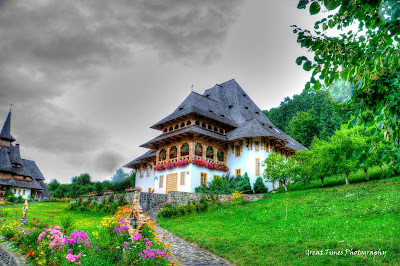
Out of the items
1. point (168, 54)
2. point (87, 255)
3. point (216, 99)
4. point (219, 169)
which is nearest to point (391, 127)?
point (87, 255)

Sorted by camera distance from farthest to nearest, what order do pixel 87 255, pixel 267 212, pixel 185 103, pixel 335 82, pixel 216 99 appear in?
pixel 216 99
pixel 185 103
pixel 267 212
pixel 87 255
pixel 335 82

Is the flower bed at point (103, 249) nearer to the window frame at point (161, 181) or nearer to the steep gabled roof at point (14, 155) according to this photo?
the window frame at point (161, 181)

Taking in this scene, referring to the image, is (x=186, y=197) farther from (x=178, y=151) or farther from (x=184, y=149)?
(x=178, y=151)

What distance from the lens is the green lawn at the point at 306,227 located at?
846 cm

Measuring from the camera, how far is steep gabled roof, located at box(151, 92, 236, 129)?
2777 cm

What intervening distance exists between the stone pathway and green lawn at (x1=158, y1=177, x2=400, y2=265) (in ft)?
1.02

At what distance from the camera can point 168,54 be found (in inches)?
555

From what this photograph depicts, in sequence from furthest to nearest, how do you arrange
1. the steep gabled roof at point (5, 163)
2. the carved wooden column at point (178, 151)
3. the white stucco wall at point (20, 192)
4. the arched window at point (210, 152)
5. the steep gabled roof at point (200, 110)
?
the white stucco wall at point (20, 192), the steep gabled roof at point (5, 163), the arched window at point (210, 152), the steep gabled roof at point (200, 110), the carved wooden column at point (178, 151)

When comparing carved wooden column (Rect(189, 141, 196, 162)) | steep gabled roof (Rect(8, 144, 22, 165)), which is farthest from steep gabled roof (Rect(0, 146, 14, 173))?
carved wooden column (Rect(189, 141, 196, 162))

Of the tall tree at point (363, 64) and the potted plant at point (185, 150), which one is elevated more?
the potted plant at point (185, 150)

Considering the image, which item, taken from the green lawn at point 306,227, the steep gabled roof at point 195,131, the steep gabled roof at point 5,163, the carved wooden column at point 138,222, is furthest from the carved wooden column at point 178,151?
the steep gabled roof at point 5,163

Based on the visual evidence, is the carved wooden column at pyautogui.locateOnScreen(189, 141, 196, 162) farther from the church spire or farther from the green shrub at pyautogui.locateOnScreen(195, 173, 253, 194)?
the church spire

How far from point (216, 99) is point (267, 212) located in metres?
20.9

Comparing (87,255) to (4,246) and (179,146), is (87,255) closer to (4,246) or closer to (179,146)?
(4,246)
